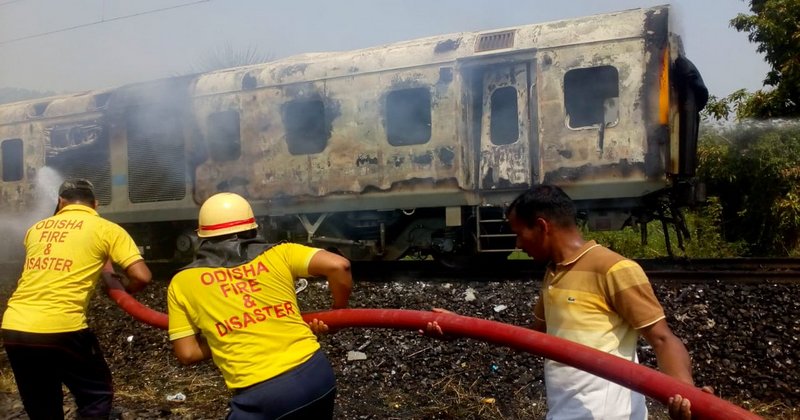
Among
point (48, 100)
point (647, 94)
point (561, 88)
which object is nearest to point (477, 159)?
point (561, 88)

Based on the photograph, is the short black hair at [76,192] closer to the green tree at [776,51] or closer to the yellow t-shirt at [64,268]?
the yellow t-shirt at [64,268]

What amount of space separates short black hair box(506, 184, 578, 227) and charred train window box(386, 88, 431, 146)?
18.8 feet

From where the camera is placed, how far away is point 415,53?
27.8 feet

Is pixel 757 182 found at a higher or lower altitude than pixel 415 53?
lower

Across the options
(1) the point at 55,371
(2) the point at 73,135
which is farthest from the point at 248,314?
(2) the point at 73,135

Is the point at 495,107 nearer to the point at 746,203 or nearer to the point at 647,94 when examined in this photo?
the point at 647,94

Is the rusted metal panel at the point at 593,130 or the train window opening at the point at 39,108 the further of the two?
the train window opening at the point at 39,108

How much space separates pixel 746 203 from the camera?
13.6 meters

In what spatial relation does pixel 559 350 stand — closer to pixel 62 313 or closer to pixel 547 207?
pixel 547 207

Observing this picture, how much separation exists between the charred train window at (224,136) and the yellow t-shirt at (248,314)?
698 cm

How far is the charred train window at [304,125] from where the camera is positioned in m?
8.98

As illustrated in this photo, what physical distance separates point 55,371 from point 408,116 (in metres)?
5.58

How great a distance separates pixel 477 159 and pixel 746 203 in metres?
8.11

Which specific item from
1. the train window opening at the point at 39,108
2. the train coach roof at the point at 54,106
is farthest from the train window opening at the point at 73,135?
the train window opening at the point at 39,108
